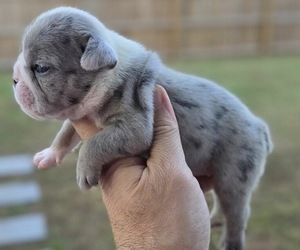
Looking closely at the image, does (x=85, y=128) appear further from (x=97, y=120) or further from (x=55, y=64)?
(x=55, y=64)

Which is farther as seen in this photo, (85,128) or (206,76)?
(206,76)

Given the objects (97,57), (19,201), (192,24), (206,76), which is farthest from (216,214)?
(192,24)

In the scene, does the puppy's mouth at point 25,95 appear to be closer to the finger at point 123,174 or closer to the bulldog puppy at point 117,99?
the bulldog puppy at point 117,99

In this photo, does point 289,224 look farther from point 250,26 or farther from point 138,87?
point 250,26

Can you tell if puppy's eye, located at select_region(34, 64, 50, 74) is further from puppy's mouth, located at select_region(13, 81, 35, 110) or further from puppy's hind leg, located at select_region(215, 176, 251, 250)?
puppy's hind leg, located at select_region(215, 176, 251, 250)

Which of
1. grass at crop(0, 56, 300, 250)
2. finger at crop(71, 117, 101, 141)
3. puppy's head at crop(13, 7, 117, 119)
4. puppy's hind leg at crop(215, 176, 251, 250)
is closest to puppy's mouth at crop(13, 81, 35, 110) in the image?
puppy's head at crop(13, 7, 117, 119)

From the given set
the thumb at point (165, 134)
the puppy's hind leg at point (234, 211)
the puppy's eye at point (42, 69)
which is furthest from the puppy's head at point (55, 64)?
the puppy's hind leg at point (234, 211)
